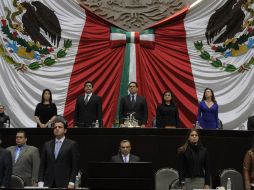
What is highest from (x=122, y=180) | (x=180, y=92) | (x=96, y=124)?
(x=180, y=92)

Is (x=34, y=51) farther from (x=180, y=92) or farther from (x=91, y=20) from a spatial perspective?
(x=180, y=92)

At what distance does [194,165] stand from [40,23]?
5.65 meters

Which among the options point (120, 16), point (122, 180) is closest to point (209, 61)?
point (120, 16)

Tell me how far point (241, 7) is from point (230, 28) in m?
0.44

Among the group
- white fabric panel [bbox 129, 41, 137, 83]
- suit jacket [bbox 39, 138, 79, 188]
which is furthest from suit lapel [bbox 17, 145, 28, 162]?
white fabric panel [bbox 129, 41, 137, 83]

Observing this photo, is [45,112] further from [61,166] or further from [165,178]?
[61,166]

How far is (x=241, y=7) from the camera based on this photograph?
13.1 meters

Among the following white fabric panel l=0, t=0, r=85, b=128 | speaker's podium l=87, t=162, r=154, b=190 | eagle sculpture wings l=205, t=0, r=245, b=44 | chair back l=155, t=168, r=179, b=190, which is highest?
eagle sculpture wings l=205, t=0, r=245, b=44

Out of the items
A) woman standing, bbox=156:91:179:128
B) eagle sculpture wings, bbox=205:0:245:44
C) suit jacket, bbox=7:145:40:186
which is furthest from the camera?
eagle sculpture wings, bbox=205:0:245:44

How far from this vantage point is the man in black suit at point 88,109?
36.0 feet

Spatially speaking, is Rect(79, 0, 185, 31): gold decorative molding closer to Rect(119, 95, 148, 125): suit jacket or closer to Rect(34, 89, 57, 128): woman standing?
Rect(119, 95, 148, 125): suit jacket

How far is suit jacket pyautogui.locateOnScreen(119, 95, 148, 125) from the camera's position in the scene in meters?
11.0

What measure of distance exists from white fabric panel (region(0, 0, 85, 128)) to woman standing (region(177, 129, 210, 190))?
4.73 meters

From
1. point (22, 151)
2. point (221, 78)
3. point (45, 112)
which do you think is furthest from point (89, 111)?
point (221, 78)
